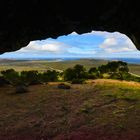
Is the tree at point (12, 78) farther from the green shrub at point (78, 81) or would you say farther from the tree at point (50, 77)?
the green shrub at point (78, 81)

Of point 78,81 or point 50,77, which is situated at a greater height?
point 50,77

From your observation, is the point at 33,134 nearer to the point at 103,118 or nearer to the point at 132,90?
the point at 103,118

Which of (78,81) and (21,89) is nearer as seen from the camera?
(21,89)

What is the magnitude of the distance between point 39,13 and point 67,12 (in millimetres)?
1742

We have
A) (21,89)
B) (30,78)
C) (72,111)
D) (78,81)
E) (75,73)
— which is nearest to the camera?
(72,111)

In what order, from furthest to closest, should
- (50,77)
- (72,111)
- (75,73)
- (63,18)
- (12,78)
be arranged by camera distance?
1. (75,73)
2. (50,77)
3. (12,78)
4. (72,111)
5. (63,18)

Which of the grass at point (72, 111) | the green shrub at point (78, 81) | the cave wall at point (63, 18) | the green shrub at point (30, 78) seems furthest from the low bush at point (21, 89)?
the cave wall at point (63, 18)

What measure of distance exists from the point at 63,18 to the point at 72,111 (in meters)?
6.71

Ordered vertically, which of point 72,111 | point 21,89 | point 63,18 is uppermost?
point 63,18

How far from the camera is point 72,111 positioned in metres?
29.7

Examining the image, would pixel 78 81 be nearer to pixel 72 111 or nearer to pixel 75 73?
pixel 75 73

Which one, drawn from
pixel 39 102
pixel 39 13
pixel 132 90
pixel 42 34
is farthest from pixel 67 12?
pixel 132 90

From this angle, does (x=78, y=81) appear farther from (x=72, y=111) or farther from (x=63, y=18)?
(x=63, y=18)

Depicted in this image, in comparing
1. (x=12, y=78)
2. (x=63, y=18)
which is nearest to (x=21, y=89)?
(x=12, y=78)
